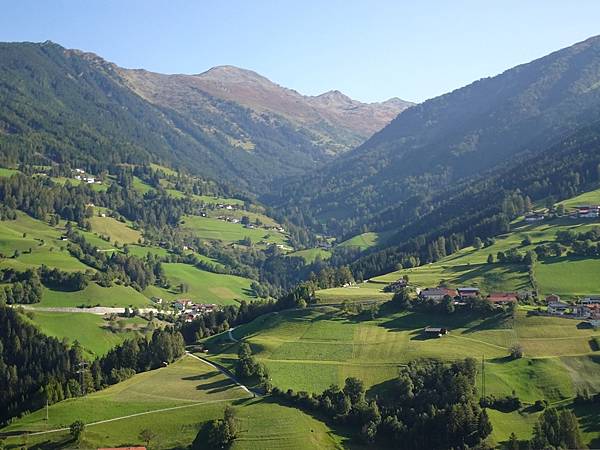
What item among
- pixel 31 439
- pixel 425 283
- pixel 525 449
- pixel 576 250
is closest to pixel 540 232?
pixel 576 250

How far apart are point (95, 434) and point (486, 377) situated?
2101 inches

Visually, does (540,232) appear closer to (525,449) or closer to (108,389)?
(525,449)

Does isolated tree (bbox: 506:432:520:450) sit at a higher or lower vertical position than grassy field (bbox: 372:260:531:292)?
lower

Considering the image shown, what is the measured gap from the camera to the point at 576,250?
477ft

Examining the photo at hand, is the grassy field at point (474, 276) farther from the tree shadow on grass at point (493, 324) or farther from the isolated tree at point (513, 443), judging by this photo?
the isolated tree at point (513, 443)

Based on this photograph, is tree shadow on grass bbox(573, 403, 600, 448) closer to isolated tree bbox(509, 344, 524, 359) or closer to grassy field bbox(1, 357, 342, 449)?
isolated tree bbox(509, 344, 524, 359)

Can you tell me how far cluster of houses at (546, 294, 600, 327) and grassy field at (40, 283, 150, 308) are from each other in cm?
11131

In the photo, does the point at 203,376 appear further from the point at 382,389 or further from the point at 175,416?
the point at 382,389

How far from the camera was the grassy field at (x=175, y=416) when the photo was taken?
3376 inches

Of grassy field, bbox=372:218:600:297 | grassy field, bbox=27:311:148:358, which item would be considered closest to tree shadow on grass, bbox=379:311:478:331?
grassy field, bbox=372:218:600:297

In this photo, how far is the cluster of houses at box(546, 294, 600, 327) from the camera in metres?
113

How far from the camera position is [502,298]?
403ft

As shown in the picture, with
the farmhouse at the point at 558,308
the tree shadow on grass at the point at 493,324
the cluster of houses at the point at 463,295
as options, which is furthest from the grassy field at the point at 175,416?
the farmhouse at the point at 558,308

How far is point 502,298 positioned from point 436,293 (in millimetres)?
12238
